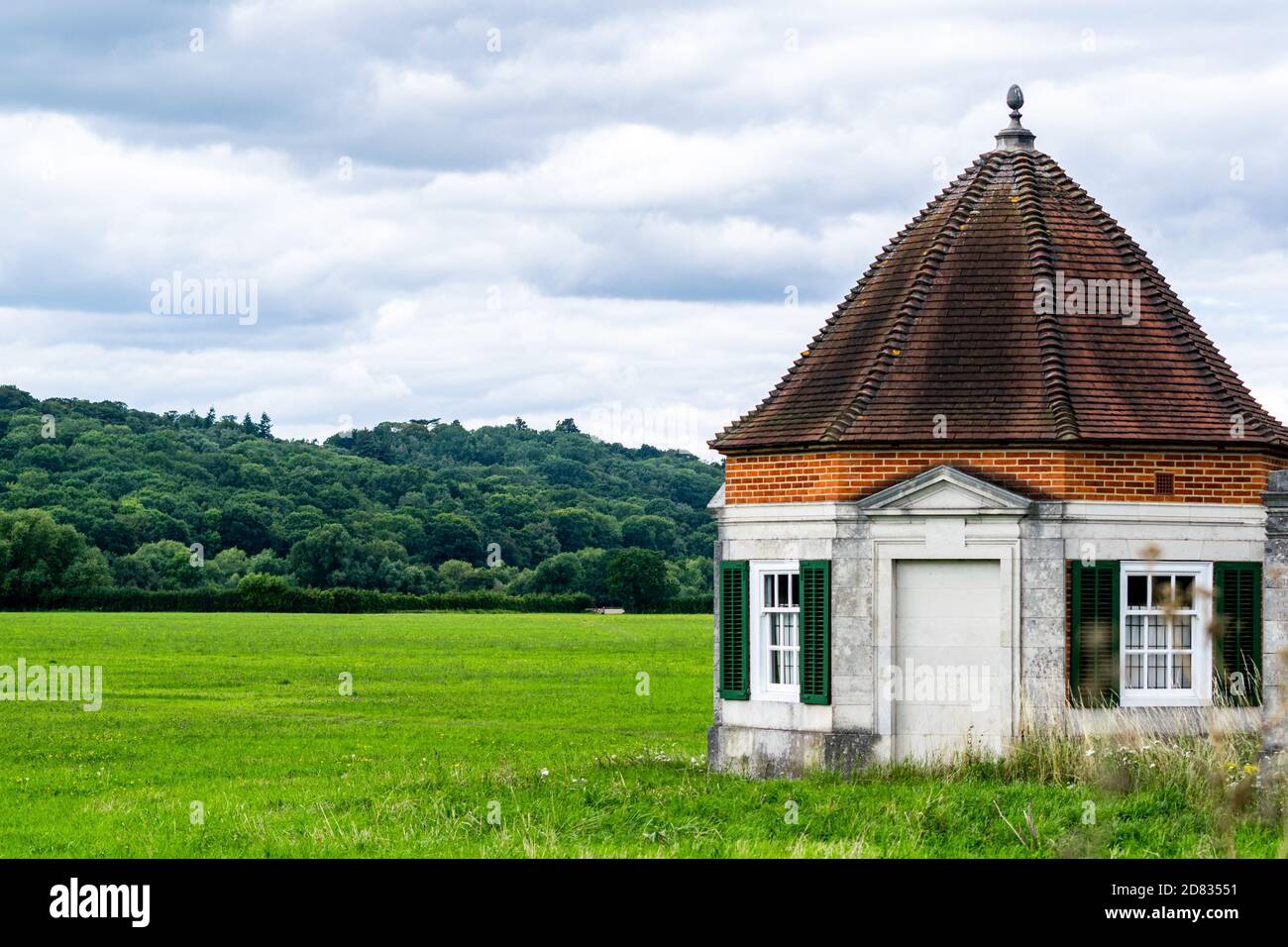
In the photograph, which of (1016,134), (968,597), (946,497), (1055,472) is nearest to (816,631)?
(968,597)

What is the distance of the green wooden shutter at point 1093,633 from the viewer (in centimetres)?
2138

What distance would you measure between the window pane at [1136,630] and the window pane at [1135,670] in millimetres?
148

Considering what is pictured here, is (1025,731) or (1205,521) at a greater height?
(1205,521)

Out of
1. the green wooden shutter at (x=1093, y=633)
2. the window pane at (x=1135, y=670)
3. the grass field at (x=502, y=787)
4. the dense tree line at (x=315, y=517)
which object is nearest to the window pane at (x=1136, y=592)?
the green wooden shutter at (x=1093, y=633)

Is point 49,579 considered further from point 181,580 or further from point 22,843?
point 22,843

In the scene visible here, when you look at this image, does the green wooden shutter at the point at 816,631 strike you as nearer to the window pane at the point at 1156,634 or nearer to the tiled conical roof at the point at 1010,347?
the tiled conical roof at the point at 1010,347

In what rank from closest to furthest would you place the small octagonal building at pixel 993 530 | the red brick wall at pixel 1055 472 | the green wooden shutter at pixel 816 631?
the small octagonal building at pixel 993 530 < the red brick wall at pixel 1055 472 < the green wooden shutter at pixel 816 631

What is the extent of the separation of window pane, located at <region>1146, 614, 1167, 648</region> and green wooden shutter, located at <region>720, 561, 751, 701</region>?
5.10m

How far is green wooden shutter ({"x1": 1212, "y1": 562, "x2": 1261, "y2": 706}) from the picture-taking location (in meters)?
21.9

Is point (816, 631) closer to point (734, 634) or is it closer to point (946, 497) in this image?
point (734, 634)

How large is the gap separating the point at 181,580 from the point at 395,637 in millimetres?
43125

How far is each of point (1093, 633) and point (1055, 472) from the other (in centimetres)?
202
